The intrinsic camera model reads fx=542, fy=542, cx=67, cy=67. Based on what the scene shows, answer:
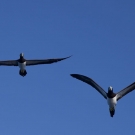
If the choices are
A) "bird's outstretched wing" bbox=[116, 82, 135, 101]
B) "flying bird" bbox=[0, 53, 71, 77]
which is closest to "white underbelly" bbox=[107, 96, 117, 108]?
"bird's outstretched wing" bbox=[116, 82, 135, 101]

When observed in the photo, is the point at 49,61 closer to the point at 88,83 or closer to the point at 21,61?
the point at 21,61

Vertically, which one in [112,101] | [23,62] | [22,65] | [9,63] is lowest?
[112,101]

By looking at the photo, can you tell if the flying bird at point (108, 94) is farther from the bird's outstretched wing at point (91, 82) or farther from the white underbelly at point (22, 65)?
the white underbelly at point (22, 65)

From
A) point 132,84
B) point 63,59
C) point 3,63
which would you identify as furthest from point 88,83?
point 3,63

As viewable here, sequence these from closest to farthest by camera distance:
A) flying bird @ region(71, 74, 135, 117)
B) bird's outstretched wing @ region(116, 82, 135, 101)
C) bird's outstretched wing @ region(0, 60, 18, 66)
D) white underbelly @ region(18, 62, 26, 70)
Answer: flying bird @ region(71, 74, 135, 117) → bird's outstretched wing @ region(116, 82, 135, 101) → white underbelly @ region(18, 62, 26, 70) → bird's outstretched wing @ region(0, 60, 18, 66)

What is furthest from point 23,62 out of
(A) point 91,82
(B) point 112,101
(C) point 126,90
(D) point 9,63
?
(B) point 112,101

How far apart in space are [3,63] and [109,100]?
1930 cm

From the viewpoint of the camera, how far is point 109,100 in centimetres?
5038

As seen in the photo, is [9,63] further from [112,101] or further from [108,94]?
[112,101]

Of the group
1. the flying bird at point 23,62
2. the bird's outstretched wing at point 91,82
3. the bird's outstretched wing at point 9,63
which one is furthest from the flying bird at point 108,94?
the bird's outstretched wing at point 9,63

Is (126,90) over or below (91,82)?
below

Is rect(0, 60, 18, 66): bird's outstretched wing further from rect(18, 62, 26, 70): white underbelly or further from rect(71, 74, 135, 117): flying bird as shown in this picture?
rect(71, 74, 135, 117): flying bird

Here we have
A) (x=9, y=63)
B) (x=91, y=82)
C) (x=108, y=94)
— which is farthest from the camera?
(x=9, y=63)

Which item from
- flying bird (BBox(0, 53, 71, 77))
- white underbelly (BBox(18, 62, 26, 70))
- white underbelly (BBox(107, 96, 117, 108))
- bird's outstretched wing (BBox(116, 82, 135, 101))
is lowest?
white underbelly (BBox(107, 96, 117, 108))
